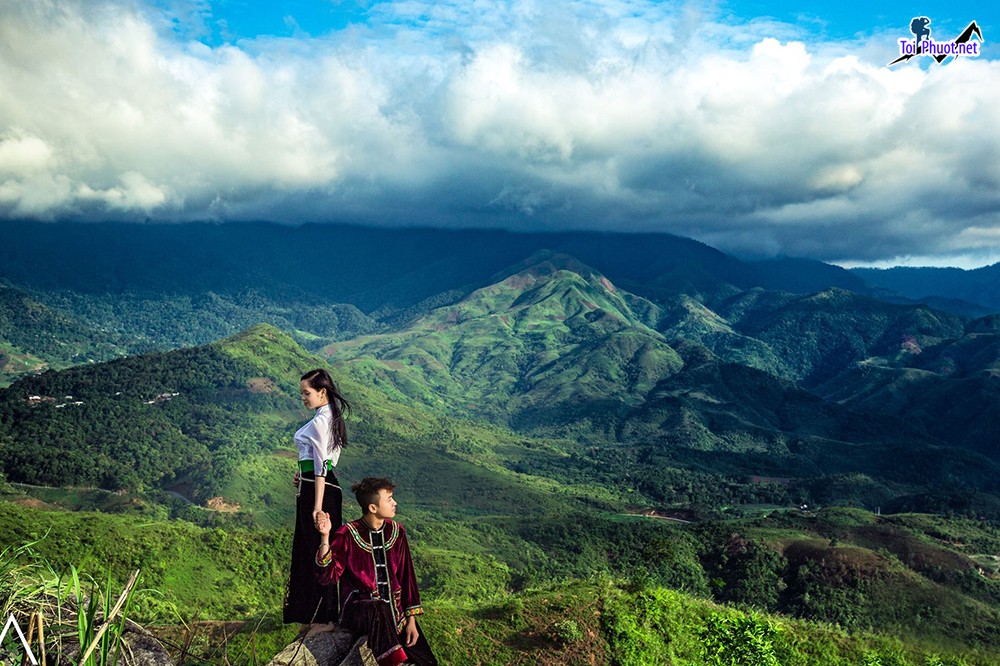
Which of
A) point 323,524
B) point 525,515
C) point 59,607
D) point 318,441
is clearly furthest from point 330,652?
point 525,515

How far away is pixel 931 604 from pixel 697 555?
59.5 feet

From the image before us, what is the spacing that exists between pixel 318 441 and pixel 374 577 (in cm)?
160

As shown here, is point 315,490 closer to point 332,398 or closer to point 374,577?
point 332,398

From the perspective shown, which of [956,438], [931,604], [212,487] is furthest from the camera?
[956,438]

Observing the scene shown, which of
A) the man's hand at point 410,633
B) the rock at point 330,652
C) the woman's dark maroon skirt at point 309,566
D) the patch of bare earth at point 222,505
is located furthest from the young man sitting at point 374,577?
the patch of bare earth at point 222,505

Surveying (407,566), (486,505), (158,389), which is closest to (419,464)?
(486,505)

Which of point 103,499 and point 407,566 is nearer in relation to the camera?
point 407,566

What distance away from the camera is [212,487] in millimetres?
93562

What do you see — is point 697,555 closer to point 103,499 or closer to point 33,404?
point 103,499

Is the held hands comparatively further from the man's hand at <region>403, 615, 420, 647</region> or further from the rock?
the man's hand at <region>403, 615, 420, 647</region>

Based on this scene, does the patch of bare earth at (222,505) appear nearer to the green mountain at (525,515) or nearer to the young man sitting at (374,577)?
the green mountain at (525,515)

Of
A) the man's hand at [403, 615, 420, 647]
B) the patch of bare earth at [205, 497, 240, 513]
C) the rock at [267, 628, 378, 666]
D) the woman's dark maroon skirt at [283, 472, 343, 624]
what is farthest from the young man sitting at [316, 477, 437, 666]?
the patch of bare earth at [205, 497, 240, 513]

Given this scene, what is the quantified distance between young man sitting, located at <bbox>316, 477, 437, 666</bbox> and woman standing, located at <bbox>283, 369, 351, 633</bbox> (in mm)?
289

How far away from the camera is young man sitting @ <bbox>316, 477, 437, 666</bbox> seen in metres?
7.23
